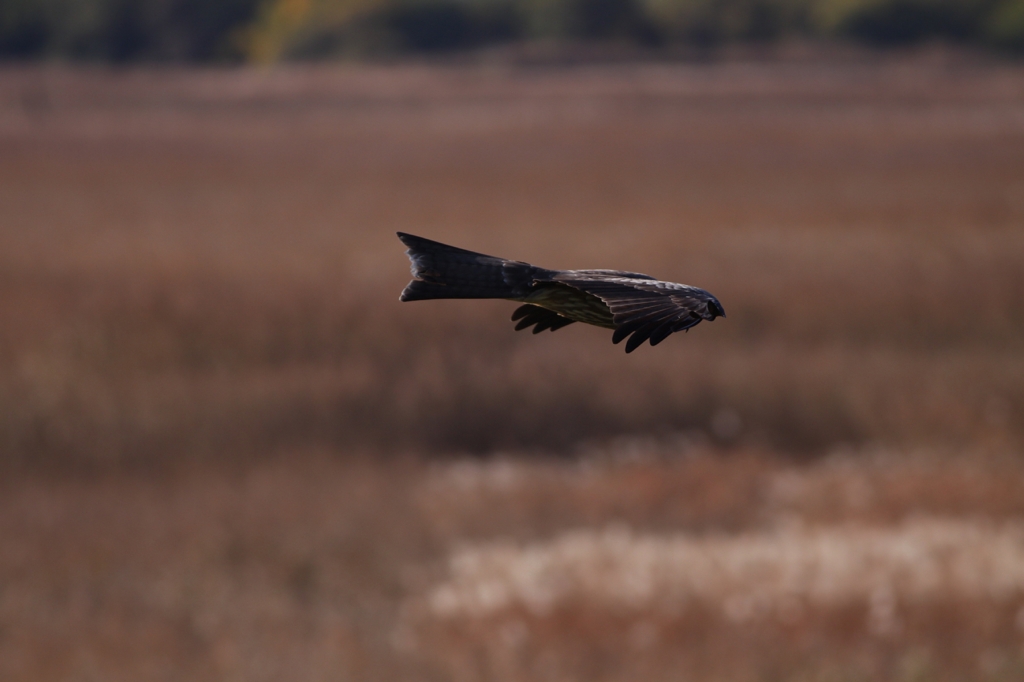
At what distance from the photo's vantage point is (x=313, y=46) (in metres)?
37.9

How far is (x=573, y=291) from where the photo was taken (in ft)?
2.99

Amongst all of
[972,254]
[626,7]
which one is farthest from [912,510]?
[626,7]

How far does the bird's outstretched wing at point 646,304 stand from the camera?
83 cm

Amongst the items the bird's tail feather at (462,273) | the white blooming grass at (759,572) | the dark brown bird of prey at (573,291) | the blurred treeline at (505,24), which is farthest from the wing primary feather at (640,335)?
the blurred treeline at (505,24)

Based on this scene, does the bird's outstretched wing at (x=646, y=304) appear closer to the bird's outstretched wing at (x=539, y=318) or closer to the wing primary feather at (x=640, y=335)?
the wing primary feather at (x=640, y=335)

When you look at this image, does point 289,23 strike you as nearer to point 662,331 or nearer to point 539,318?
point 539,318

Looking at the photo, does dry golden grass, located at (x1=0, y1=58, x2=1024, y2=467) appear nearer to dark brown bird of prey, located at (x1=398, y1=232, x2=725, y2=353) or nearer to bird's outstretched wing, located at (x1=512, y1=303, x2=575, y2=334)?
bird's outstretched wing, located at (x1=512, y1=303, x2=575, y2=334)

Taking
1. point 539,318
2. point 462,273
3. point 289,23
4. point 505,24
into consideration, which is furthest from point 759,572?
point 289,23

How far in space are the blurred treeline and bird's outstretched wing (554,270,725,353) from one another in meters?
28.9

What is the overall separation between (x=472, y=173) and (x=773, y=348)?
6575mm

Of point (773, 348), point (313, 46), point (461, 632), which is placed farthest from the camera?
point (313, 46)

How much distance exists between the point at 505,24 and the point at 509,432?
2089cm

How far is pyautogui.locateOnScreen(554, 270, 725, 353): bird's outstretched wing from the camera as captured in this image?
0.83 m

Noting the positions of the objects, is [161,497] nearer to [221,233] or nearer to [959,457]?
[221,233]
